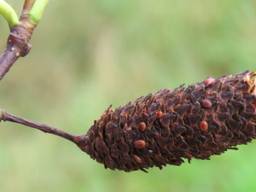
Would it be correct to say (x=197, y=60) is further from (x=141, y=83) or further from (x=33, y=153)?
(x=33, y=153)

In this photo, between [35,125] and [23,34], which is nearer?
[35,125]

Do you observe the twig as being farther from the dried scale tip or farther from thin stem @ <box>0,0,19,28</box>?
the dried scale tip

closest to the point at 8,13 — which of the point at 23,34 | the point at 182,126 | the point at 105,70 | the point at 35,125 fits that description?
the point at 23,34

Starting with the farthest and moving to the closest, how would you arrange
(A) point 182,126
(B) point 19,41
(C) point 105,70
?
(C) point 105,70 < (B) point 19,41 < (A) point 182,126

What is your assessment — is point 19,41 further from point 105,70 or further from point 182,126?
point 105,70

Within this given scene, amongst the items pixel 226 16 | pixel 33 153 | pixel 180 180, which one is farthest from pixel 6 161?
pixel 226 16

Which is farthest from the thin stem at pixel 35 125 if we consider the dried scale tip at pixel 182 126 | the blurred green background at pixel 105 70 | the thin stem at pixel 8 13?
the blurred green background at pixel 105 70

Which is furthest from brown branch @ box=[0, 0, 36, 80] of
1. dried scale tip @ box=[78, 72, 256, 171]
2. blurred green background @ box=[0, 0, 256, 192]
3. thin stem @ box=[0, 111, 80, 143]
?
blurred green background @ box=[0, 0, 256, 192]

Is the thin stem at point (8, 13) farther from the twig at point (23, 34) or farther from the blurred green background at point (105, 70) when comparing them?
the blurred green background at point (105, 70)
